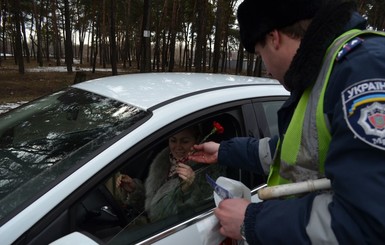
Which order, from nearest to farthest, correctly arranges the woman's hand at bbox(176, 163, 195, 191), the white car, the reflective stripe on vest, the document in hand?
1. the reflective stripe on vest
2. the document in hand
3. the white car
4. the woman's hand at bbox(176, 163, 195, 191)

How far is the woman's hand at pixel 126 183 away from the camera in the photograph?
198 centimetres

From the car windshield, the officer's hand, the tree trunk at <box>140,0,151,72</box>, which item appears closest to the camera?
the officer's hand

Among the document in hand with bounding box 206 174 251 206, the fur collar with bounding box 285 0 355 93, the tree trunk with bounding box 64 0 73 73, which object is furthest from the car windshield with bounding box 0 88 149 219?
the tree trunk with bounding box 64 0 73 73

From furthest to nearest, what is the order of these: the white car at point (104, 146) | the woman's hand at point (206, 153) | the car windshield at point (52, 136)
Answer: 1. the woman's hand at point (206, 153)
2. the car windshield at point (52, 136)
3. the white car at point (104, 146)

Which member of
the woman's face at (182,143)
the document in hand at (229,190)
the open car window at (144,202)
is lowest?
the open car window at (144,202)

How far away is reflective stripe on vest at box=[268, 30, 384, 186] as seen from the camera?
1.03 m

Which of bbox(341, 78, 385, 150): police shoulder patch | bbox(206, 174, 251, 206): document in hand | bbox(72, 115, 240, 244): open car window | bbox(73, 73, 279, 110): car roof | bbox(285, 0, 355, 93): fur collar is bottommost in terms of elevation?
bbox(72, 115, 240, 244): open car window

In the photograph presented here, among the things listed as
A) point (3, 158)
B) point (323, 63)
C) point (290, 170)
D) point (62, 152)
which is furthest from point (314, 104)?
point (3, 158)

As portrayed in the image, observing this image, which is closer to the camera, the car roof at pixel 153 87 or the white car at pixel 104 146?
the white car at pixel 104 146

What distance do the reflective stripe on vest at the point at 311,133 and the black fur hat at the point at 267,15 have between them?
158 mm

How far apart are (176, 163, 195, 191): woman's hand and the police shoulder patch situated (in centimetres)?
126

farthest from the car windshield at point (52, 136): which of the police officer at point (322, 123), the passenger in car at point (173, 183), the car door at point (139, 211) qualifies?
the police officer at point (322, 123)

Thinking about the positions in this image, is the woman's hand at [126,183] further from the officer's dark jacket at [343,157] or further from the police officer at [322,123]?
the officer's dark jacket at [343,157]

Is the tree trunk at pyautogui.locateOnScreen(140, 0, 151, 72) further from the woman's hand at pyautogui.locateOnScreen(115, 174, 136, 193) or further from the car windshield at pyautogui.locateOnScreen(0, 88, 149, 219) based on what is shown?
the woman's hand at pyautogui.locateOnScreen(115, 174, 136, 193)
